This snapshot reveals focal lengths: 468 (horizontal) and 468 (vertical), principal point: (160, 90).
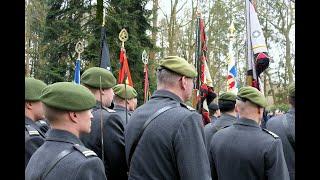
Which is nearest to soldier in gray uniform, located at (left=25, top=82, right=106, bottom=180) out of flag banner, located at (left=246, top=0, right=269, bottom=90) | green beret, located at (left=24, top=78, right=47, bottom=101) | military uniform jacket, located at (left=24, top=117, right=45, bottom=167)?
military uniform jacket, located at (left=24, top=117, right=45, bottom=167)

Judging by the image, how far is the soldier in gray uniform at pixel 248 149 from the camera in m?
3.88

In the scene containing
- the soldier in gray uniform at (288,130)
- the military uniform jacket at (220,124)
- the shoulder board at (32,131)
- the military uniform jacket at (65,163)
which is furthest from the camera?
the military uniform jacket at (220,124)

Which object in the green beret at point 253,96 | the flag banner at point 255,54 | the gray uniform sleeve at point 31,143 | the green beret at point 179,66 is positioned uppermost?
the flag banner at point 255,54

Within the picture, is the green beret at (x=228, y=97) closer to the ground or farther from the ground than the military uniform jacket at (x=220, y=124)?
farther from the ground

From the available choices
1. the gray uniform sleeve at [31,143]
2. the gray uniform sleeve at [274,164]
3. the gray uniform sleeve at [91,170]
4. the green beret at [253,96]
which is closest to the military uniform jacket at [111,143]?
the gray uniform sleeve at [31,143]

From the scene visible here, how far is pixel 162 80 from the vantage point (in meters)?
3.46

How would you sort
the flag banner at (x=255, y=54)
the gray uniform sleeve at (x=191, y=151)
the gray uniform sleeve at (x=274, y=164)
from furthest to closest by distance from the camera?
1. the flag banner at (x=255, y=54)
2. the gray uniform sleeve at (x=274, y=164)
3. the gray uniform sleeve at (x=191, y=151)

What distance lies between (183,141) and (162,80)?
23.4 inches

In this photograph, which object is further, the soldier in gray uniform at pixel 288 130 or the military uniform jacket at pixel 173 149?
the soldier in gray uniform at pixel 288 130

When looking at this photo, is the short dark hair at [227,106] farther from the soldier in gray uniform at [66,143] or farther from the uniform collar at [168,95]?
the soldier in gray uniform at [66,143]

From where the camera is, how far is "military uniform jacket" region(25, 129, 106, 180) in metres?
2.48

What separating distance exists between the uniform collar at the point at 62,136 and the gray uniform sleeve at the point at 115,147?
1571 millimetres
